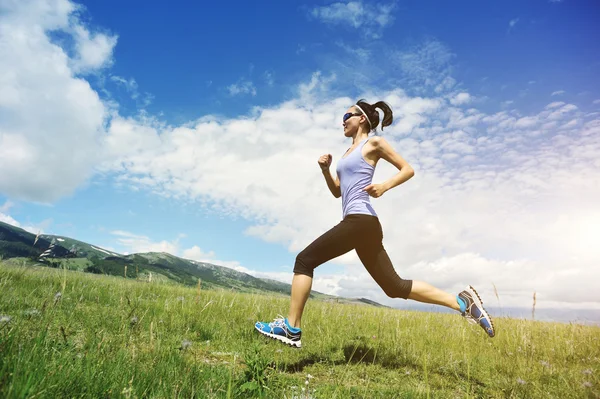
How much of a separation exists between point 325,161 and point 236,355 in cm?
292

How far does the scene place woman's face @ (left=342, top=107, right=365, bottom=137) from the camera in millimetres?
5258

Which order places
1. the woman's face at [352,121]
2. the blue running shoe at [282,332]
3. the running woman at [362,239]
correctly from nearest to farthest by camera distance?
the blue running shoe at [282,332] < the running woman at [362,239] < the woman's face at [352,121]

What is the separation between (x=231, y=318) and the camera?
5988 millimetres

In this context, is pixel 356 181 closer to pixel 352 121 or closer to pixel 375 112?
pixel 352 121

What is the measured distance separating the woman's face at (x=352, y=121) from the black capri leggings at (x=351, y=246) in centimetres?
139

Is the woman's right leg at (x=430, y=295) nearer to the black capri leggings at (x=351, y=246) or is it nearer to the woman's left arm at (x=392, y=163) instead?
the black capri leggings at (x=351, y=246)

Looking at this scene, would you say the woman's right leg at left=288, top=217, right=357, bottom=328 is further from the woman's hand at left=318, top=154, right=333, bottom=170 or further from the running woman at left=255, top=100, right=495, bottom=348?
the woman's hand at left=318, top=154, right=333, bottom=170

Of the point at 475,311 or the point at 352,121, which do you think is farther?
the point at 352,121

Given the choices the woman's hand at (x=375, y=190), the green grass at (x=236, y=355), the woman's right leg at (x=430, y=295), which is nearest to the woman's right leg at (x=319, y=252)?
the woman's hand at (x=375, y=190)

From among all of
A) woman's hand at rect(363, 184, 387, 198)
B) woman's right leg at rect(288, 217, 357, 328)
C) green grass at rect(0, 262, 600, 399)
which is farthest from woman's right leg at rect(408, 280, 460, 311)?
woman's hand at rect(363, 184, 387, 198)

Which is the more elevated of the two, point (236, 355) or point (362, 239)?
point (362, 239)

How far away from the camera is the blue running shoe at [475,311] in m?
4.79

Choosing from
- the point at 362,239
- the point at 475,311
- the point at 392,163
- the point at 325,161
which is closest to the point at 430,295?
the point at 475,311

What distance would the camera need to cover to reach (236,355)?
10.7 ft
